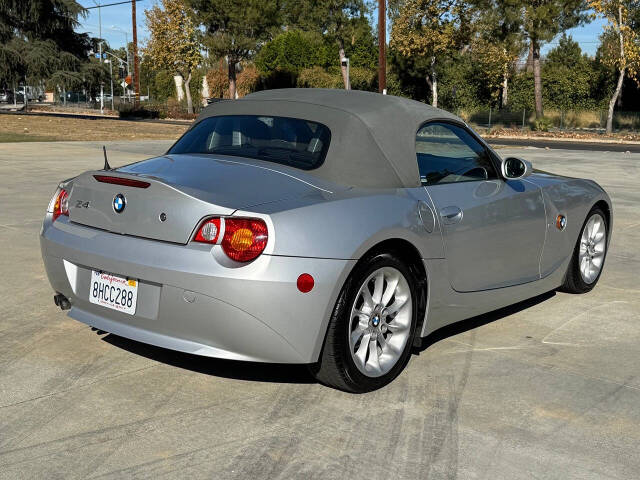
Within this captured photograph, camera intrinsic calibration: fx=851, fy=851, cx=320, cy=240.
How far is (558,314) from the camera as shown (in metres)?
5.93

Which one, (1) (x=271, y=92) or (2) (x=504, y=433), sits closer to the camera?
(2) (x=504, y=433)

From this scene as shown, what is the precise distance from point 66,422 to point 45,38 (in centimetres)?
5190

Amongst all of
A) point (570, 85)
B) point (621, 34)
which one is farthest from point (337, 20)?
point (621, 34)

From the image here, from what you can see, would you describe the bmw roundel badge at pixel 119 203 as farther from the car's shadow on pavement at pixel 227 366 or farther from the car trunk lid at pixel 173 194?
the car's shadow on pavement at pixel 227 366

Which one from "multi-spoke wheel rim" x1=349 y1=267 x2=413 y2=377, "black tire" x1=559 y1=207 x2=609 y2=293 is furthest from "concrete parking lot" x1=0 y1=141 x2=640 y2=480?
"black tire" x1=559 y1=207 x2=609 y2=293

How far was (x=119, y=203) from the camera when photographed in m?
4.16

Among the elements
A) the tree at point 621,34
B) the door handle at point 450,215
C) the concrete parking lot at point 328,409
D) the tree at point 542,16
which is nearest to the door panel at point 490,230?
the door handle at point 450,215

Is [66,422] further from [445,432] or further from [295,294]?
[445,432]

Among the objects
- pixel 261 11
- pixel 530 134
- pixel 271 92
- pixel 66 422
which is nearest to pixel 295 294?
pixel 66 422

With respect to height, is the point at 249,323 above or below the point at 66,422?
above

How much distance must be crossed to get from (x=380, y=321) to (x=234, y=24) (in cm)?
5897

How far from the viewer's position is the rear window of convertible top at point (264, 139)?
14.8 feet

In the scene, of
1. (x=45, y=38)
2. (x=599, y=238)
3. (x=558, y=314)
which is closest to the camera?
(x=558, y=314)

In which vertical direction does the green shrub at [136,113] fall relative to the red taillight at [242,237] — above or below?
above
